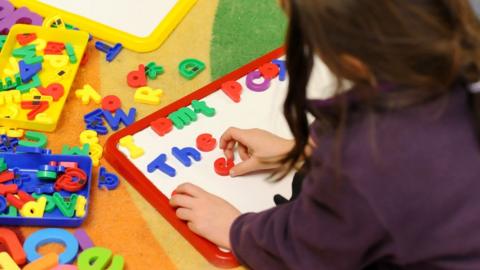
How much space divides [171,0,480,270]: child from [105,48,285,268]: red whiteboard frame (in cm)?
23

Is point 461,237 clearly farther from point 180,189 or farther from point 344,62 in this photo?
point 180,189

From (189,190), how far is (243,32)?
385 millimetres

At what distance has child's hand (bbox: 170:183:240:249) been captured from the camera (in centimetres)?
79

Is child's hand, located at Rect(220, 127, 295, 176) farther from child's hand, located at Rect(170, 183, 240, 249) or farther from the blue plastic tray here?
the blue plastic tray

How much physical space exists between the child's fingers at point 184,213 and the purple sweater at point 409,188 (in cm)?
25

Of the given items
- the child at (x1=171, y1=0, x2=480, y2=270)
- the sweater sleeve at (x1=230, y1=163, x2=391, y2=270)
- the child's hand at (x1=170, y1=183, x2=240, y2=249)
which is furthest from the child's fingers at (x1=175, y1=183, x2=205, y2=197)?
the child at (x1=171, y1=0, x2=480, y2=270)

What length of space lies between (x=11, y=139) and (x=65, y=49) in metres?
0.19

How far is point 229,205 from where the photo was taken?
81cm

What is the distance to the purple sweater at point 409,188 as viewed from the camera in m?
0.53

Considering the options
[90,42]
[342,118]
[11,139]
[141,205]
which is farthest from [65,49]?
[342,118]

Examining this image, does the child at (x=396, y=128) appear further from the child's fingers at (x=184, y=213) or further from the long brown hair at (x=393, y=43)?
the child's fingers at (x=184, y=213)

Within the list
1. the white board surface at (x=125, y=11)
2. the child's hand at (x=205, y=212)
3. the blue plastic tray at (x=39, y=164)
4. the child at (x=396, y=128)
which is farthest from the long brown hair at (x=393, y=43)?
the white board surface at (x=125, y=11)

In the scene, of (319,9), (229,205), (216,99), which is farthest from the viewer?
(216,99)

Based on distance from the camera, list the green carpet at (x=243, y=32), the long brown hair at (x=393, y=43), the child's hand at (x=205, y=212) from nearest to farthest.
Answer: the long brown hair at (x=393, y=43)
the child's hand at (x=205, y=212)
the green carpet at (x=243, y=32)
